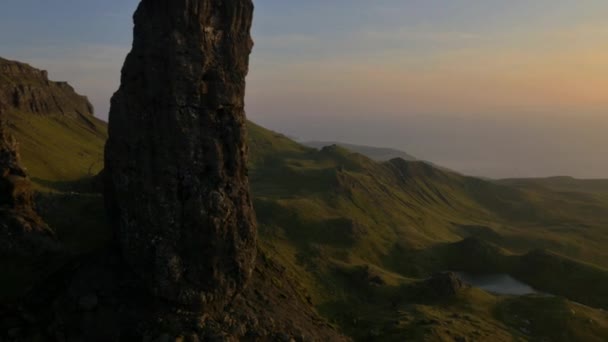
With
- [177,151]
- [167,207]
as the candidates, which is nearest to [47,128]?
[177,151]

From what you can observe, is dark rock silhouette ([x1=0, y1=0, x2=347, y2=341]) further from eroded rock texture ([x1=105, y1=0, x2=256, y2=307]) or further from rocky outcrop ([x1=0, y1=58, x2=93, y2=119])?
rocky outcrop ([x1=0, y1=58, x2=93, y2=119])

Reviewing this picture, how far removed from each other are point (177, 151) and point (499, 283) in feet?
351

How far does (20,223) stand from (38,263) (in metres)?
4.45

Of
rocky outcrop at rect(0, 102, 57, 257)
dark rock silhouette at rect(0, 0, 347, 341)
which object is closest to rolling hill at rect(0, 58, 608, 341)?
rocky outcrop at rect(0, 102, 57, 257)

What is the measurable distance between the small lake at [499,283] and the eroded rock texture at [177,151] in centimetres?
9495

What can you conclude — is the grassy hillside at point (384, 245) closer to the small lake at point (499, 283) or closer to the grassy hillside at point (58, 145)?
the grassy hillside at point (58, 145)

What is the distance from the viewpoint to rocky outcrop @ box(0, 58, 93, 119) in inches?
6235

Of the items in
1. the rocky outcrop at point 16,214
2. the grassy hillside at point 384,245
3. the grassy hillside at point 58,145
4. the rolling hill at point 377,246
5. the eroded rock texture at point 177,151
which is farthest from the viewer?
the grassy hillside at point 58,145

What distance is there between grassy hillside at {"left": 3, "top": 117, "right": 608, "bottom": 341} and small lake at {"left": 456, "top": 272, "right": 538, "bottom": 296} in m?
2.68

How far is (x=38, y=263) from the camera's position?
3991cm

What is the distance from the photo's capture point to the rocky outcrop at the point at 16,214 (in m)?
40.6

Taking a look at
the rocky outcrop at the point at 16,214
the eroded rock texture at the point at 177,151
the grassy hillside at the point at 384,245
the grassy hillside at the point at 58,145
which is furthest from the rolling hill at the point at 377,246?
the eroded rock texture at the point at 177,151

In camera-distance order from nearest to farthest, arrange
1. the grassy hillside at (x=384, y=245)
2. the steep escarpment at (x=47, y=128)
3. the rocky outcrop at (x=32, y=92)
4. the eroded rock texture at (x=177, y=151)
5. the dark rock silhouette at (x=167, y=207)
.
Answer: the dark rock silhouette at (x=167, y=207) → the eroded rock texture at (x=177, y=151) → the grassy hillside at (x=384, y=245) → the steep escarpment at (x=47, y=128) → the rocky outcrop at (x=32, y=92)

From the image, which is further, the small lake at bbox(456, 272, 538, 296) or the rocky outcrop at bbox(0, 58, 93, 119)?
the rocky outcrop at bbox(0, 58, 93, 119)
